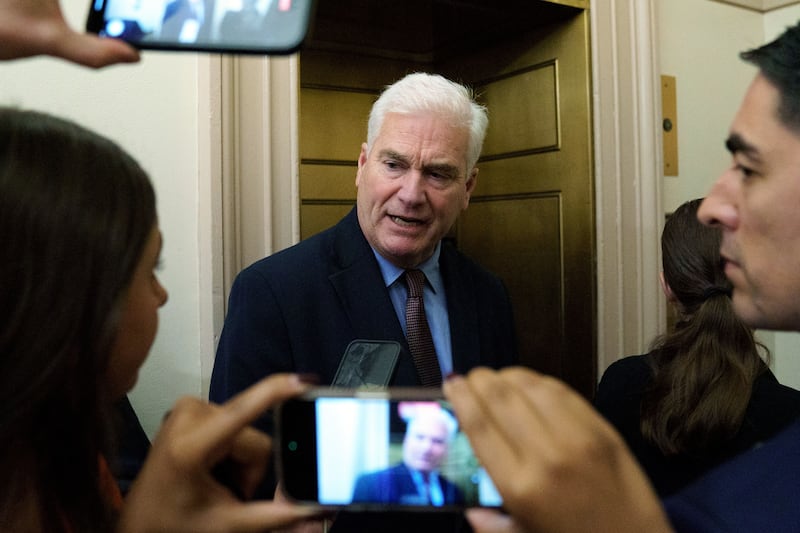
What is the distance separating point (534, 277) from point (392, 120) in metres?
1.20

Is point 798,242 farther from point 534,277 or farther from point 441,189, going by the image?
point 534,277

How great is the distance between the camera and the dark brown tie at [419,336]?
1.60 metres

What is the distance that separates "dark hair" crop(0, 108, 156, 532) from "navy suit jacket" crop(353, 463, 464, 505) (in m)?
0.24

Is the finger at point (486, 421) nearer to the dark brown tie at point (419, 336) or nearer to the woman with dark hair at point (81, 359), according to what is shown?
the woman with dark hair at point (81, 359)

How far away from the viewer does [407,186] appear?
1693 mm

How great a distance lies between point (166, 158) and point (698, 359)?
132 cm

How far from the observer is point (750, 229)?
88 cm

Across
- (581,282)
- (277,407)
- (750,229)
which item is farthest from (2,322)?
(581,282)

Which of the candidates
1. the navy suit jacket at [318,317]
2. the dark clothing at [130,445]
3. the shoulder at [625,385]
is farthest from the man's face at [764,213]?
the dark clothing at [130,445]

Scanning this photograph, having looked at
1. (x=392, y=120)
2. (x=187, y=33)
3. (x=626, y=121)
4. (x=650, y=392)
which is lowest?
(x=650, y=392)

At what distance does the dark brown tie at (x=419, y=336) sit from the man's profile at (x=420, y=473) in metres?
0.85

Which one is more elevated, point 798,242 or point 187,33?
point 187,33

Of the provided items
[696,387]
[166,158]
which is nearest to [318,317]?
[166,158]

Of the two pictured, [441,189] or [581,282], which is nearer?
[441,189]
